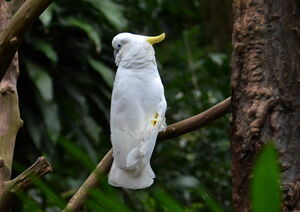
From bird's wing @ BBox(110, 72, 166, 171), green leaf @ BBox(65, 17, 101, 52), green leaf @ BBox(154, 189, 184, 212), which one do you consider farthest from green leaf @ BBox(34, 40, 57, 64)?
green leaf @ BBox(154, 189, 184, 212)

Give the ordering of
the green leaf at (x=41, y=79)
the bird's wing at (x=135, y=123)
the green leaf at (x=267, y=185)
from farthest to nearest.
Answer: the green leaf at (x=41, y=79) → the bird's wing at (x=135, y=123) → the green leaf at (x=267, y=185)

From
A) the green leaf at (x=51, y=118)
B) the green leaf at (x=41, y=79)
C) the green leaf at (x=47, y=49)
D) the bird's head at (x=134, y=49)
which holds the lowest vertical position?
the green leaf at (x=51, y=118)

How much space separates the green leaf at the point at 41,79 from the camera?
2605mm

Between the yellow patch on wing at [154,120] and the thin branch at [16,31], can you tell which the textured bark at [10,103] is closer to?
the thin branch at [16,31]

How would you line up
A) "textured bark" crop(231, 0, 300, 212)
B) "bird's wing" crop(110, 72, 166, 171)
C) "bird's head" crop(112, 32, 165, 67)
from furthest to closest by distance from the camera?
1. "bird's head" crop(112, 32, 165, 67)
2. "bird's wing" crop(110, 72, 166, 171)
3. "textured bark" crop(231, 0, 300, 212)

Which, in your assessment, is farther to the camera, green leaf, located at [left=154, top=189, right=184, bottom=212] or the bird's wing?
the bird's wing

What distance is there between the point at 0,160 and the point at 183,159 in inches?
78.2

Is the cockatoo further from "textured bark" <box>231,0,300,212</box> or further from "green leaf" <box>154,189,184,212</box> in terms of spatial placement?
"green leaf" <box>154,189,184,212</box>

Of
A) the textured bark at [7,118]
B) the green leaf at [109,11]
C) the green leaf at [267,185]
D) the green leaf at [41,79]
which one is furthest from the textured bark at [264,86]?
the green leaf at [109,11]

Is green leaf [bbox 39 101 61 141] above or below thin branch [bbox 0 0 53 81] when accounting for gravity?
below

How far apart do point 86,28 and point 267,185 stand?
233 cm

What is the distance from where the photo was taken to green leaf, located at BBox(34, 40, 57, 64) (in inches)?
104

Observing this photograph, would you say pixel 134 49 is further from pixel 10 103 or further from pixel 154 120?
pixel 10 103

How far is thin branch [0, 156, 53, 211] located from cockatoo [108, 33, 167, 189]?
0.18 meters
